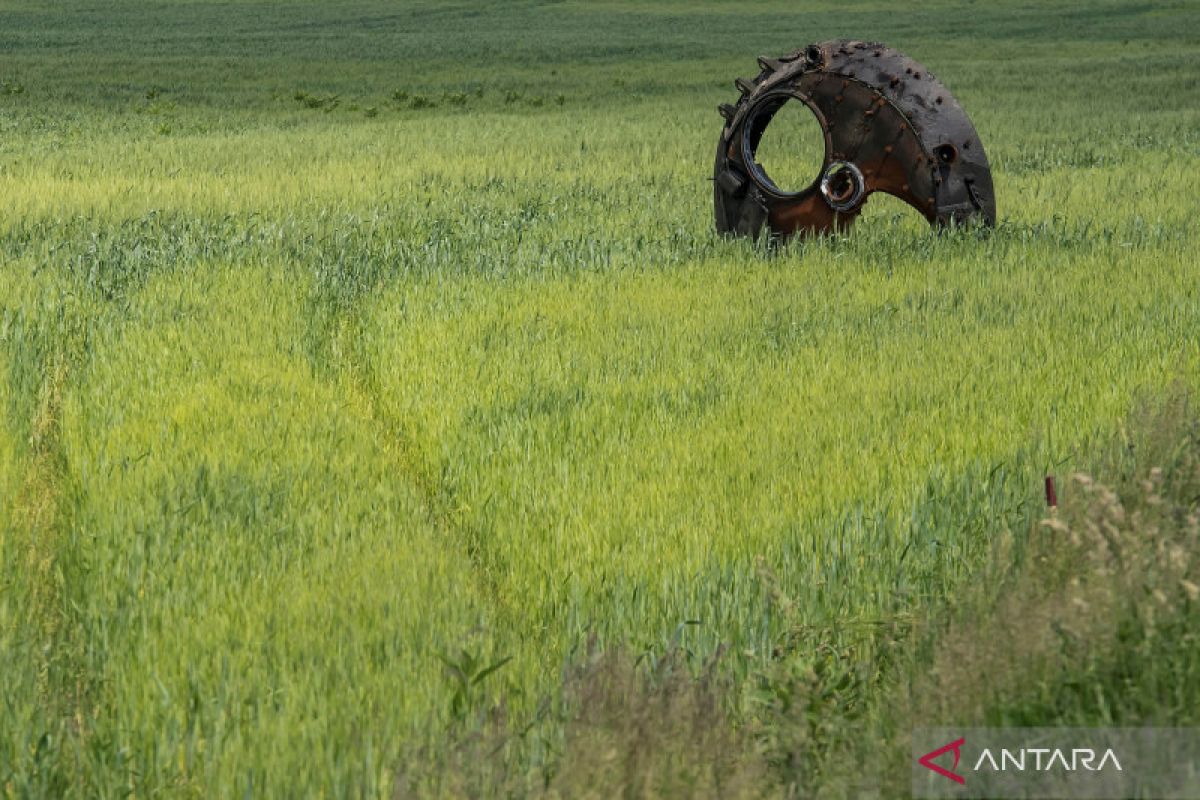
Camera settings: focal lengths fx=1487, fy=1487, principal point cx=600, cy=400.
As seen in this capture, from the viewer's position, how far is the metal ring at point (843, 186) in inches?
426

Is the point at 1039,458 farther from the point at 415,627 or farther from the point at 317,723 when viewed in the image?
the point at 317,723

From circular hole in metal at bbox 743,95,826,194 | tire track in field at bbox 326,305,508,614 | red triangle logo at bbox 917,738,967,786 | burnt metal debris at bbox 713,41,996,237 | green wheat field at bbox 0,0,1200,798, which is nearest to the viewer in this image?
red triangle logo at bbox 917,738,967,786

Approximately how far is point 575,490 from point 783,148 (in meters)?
15.2

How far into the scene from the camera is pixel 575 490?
5.36 meters

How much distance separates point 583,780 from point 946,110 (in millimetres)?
8722

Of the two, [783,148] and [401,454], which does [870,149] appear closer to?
[401,454]

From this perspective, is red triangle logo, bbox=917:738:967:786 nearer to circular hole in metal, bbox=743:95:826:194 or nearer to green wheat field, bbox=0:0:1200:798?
green wheat field, bbox=0:0:1200:798

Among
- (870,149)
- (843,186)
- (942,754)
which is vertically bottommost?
(942,754)

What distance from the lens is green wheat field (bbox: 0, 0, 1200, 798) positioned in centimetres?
331

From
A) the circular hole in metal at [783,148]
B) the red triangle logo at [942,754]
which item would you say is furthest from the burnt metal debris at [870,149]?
the red triangle logo at [942,754]

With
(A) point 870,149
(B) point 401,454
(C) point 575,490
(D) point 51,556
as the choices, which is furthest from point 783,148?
(D) point 51,556

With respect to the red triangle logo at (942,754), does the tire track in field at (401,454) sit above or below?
below

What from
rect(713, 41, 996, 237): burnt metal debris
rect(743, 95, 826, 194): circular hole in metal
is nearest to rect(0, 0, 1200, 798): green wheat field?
rect(713, 41, 996, 237): burnt metal debris

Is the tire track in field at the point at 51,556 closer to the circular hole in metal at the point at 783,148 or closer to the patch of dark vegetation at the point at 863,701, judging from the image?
the patch of dark vegetation at the point at 863,701
